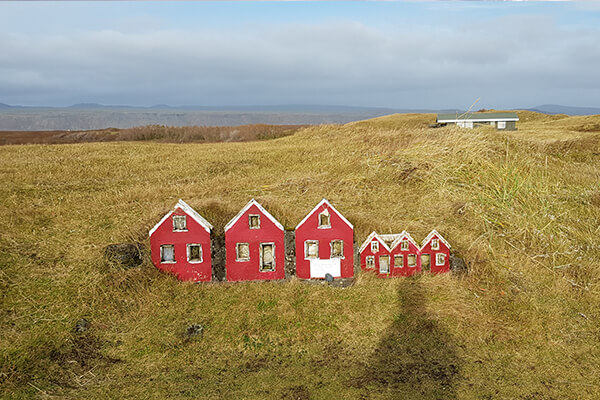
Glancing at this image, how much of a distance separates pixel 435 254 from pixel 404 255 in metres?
0.76

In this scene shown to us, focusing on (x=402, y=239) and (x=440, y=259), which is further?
(x=440, y=259)

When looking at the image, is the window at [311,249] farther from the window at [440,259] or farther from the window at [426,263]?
the window at [440,259]

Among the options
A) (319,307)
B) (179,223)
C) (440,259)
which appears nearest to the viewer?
(319,307)

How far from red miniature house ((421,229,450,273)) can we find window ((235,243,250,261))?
4154 mm

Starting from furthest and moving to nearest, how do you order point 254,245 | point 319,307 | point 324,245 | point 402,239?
point 402,239, point 324,245, point 254,245, point 319,307

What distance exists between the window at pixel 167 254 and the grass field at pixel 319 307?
362 millimetres

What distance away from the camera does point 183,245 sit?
9.61m

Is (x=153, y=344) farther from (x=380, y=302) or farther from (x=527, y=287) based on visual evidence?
(x=527, y=287)

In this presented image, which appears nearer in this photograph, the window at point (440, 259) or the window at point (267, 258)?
the window at point (267, 258)

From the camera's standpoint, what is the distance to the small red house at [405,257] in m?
10.1

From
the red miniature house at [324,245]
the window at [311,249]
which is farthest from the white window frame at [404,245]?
the window at [311,249]

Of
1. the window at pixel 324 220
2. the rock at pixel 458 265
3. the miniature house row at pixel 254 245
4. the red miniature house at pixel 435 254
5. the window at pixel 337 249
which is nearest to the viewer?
the miniature house row at pixel 254 245

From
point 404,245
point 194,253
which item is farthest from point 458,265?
point 194,253

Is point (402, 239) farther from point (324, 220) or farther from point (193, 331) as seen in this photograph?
point (193, 331)
